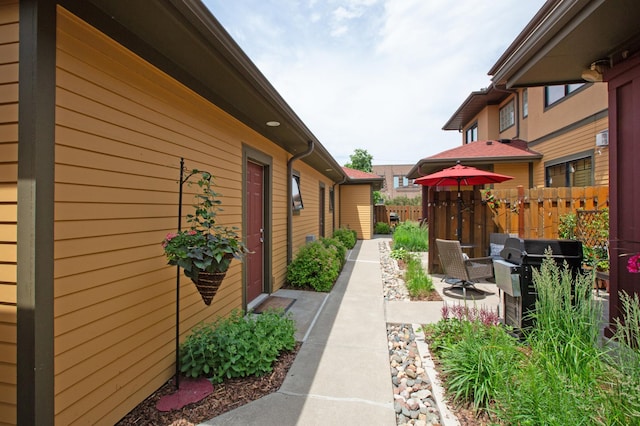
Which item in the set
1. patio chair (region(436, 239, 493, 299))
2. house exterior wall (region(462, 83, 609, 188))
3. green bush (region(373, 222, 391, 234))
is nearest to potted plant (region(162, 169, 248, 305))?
patio chair (region(436, 239, 493, 299))

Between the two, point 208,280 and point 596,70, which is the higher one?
point 596,70

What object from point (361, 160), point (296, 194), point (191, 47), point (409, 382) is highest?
point (361, 160)

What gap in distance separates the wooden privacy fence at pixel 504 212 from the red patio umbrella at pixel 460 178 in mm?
196

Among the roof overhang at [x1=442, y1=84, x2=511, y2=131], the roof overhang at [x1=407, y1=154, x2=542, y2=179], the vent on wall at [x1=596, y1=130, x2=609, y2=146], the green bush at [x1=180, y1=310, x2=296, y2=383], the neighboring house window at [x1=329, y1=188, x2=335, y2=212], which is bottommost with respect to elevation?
the green bush at [x1=180, y1=310, x2=296, y2=383]

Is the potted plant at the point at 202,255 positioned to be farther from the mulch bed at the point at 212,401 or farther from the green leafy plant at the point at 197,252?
the mulch bed at the point at 212,401

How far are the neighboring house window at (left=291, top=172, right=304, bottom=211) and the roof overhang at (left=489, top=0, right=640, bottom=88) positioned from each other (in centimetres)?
413

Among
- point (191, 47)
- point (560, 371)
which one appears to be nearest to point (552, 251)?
point (560, 371)

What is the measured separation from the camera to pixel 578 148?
7574 millimetres

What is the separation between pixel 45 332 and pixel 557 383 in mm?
2797

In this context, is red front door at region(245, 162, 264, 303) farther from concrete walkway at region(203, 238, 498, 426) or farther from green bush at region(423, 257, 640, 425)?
green bush at region(423, 257, 640, 425)

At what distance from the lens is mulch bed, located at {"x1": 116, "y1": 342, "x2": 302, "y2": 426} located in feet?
7.06

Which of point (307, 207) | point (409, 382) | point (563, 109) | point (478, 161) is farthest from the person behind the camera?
point (478, 161)

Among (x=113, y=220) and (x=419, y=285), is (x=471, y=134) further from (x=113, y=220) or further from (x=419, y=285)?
(x=113, y=220)

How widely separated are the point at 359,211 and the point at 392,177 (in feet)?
98.6
